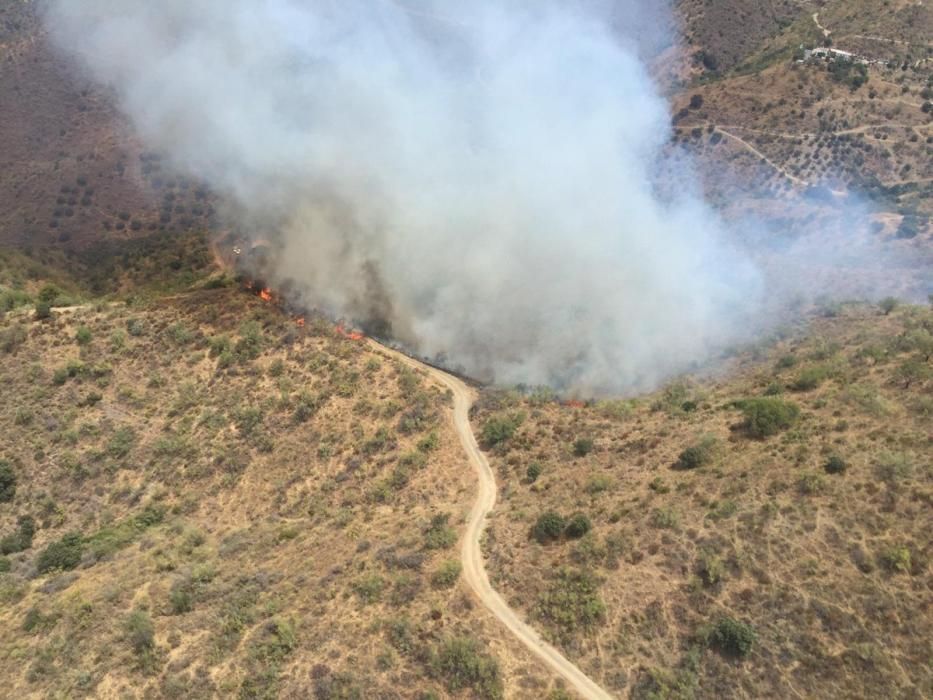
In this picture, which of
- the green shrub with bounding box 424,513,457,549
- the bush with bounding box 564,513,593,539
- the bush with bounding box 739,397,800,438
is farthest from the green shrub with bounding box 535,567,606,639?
the bush with bounding box 739,397,800,438

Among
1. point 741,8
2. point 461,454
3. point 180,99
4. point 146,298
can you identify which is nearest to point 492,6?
point 180,99

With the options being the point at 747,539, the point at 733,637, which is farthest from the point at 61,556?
the point at 747,539

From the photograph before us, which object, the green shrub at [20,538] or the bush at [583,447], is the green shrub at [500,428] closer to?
the bush at [583,447]

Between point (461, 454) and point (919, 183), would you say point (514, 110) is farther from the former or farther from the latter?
point (919, 183)

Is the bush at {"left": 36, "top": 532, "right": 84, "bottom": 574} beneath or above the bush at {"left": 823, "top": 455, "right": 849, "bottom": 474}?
beneath

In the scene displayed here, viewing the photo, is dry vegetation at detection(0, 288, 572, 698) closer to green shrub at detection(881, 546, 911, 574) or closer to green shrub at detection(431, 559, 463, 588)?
green shrub at detection(431, 559, 463, 588)

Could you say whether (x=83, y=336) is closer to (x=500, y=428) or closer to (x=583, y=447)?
(x=500, y=428)

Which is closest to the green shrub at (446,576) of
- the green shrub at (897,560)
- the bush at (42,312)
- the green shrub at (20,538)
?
the green shrub at (897,560)
